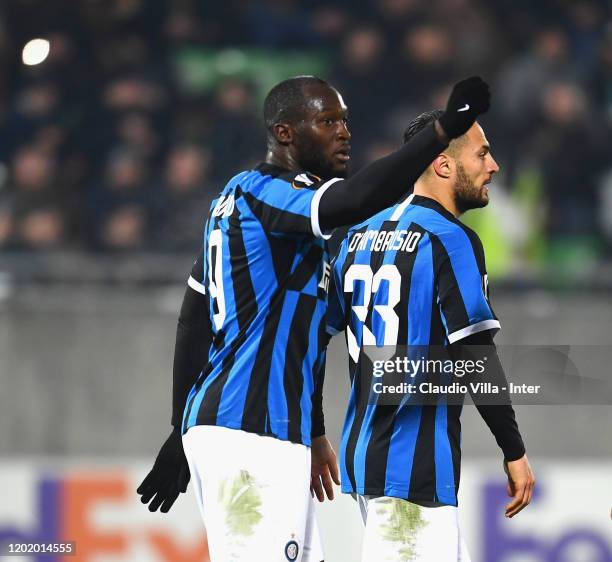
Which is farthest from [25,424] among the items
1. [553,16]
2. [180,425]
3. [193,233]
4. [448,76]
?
[553,16]

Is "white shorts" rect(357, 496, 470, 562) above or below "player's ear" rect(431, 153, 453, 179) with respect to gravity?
below

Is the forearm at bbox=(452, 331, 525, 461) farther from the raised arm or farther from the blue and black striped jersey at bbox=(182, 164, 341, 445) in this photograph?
the raised arm

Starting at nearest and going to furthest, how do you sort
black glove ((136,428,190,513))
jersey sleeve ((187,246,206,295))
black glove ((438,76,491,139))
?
black glove ((438,76,491,139)) → jersey sleeve ((187,246,206,295)) → black glove ((136,428,190,513))

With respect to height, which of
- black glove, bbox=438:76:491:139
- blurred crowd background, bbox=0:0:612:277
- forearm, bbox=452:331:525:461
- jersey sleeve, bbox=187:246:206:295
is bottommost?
forearm, bbox=452:331:525:461

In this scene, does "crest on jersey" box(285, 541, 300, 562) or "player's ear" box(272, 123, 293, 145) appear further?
"player's ear" box(272, 123, 293, 145)

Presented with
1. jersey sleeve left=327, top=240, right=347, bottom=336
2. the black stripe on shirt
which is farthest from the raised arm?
jersey sleeve left=327, top=240, right=347, bottom=336

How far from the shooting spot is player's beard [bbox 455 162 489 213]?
3.30m

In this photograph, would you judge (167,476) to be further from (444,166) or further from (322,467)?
(444,166)

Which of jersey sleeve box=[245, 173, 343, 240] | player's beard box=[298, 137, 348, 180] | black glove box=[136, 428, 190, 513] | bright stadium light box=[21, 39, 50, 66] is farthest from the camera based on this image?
bright stadium light box=[21, 39, 50, 66]

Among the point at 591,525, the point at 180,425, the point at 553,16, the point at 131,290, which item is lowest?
the point at 591,525

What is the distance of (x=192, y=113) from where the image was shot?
6957 millimetres

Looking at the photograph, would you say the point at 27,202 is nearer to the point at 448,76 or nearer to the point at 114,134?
the point at 114,134

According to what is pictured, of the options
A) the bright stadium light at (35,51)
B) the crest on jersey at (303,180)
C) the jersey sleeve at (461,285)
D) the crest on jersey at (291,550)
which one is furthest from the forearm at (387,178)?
the bright stadium light at (35,51)

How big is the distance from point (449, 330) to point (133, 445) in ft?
9.26
